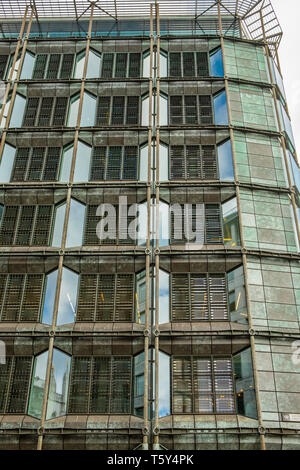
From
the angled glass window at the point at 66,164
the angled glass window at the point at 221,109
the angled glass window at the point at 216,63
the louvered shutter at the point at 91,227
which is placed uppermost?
the angled glass window at the point at 216,63

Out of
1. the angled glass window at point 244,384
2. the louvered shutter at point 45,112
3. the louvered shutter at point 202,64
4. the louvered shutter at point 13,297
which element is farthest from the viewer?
the louvered shutter at point 202,64

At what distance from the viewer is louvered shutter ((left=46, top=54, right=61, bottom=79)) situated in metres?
29.1

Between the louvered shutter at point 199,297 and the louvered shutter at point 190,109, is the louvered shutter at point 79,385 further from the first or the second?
the louvered shutter at point 190,109

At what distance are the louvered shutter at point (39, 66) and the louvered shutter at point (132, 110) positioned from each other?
245 inches

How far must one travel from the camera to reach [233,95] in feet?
89.6

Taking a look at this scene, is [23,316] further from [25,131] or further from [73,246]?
[25,131]

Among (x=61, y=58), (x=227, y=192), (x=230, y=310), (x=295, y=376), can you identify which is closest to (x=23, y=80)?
(x=61, y=58)

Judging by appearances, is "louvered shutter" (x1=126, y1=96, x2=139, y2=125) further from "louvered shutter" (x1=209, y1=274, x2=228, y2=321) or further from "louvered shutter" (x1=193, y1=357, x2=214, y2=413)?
"louvered shutter" (x1=193, y1=357, x2=214, y2=413)

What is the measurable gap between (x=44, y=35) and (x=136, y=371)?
2500 cm

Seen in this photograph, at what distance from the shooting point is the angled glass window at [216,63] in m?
28.4

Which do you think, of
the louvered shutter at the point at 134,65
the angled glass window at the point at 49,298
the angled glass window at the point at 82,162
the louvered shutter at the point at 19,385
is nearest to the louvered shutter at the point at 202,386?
the angled glass window at the point at 49,298

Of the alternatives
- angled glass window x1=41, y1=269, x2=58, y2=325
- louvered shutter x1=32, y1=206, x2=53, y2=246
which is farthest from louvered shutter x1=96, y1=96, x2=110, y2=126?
angled glass window x1=41, y1=269, x2=58, y2=325

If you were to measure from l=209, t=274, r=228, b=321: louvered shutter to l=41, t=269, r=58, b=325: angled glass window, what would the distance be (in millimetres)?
7399

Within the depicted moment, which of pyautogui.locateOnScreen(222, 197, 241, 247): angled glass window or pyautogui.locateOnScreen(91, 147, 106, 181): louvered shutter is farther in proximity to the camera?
pyautogui.locateOnScreen(91, 147, 106, 181): louvered shutter
